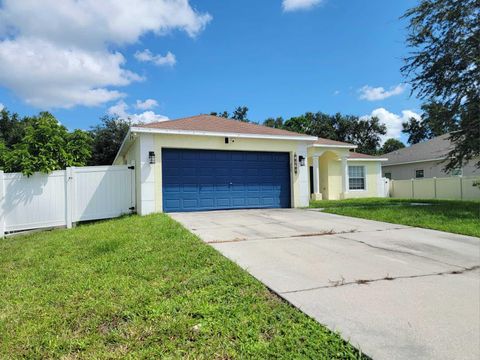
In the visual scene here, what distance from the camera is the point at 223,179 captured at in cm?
1198

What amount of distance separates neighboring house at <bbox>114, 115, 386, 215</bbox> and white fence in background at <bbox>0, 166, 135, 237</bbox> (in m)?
0.71

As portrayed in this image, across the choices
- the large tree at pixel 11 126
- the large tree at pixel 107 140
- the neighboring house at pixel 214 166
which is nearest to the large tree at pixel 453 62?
the neighboring house at pixel 214 166

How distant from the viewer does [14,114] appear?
3300cm

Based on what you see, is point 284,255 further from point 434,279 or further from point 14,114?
point 14,114

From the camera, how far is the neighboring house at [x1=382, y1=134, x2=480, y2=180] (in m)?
22.2

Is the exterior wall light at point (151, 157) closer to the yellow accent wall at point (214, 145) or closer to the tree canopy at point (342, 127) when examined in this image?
the yellow accent wall at point (214, 145)

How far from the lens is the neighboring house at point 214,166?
10797 mm

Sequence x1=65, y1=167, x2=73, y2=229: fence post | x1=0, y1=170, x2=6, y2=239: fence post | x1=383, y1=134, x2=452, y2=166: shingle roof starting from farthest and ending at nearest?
x1=383, y1=134, x2=452, y2=166: shingle roof, x1=65, y1=167, x2=73, y2=229: fence post, x1=0, y1=170, x2=6, y2=239: fence post

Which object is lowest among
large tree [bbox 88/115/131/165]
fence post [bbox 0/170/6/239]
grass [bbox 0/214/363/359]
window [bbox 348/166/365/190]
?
grass [bbox 0/214/363/359]

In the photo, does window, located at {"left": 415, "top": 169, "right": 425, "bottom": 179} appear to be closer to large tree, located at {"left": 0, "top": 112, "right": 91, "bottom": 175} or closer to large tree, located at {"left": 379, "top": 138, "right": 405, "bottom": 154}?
large tree, located at {"left": 0, "top": 112, "right": 91, "bottom": 175}

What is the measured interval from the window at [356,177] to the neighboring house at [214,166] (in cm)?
906

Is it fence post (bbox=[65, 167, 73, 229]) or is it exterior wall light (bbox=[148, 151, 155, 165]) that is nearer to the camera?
fence post (bbox=[65, 167, 73, 229])

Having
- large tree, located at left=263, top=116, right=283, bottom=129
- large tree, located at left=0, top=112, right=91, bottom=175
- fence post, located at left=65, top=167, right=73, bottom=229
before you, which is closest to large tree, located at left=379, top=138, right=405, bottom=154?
large tree, located at left=263, top=116, right=283, bottom=129

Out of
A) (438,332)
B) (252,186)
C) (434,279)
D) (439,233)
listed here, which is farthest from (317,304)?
(252,186)
